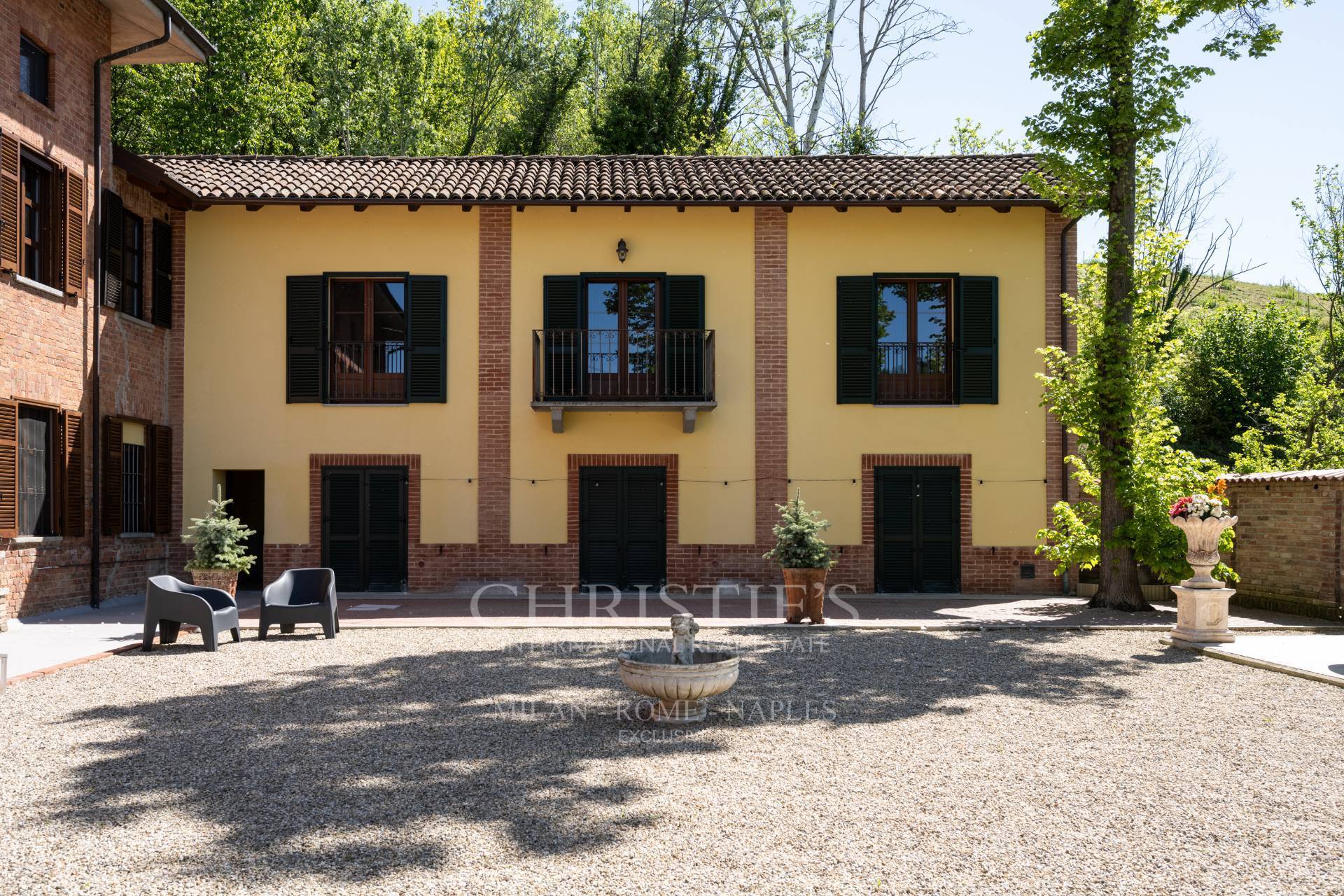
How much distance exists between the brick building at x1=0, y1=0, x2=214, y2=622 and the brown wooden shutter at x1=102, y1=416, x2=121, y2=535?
22 millimetres

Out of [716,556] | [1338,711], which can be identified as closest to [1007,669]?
[1338,711]

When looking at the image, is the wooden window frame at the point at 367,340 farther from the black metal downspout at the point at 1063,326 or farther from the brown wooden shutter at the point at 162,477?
the black metal downspout at the point at 1063,326

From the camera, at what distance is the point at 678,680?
19.6 ft

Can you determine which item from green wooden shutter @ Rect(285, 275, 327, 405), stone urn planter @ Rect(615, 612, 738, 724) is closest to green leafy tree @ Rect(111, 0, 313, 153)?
green wooden shutter @ Rect(285, 275, 327, 405)

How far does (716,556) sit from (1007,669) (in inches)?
246

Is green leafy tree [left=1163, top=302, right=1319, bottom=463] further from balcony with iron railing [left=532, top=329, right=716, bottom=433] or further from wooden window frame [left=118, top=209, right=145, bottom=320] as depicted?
wooden window frame [left=118, top=209, right=145, bottom=320]

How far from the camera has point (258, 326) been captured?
14094mm

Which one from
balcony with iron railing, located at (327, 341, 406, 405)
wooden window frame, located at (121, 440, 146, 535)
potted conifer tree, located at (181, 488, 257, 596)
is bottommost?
potted conifer tree, located at (181, 488, 257, 596)

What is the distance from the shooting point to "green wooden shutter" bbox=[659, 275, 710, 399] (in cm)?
1409

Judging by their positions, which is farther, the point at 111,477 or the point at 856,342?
the point at 856,342

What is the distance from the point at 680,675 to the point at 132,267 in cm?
1075

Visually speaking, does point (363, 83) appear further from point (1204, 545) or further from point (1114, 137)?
point (1204, 545)

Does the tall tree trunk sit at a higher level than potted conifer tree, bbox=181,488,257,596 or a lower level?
higher

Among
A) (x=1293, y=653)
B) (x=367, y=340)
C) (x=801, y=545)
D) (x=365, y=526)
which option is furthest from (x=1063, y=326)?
(x=365, y=526)
